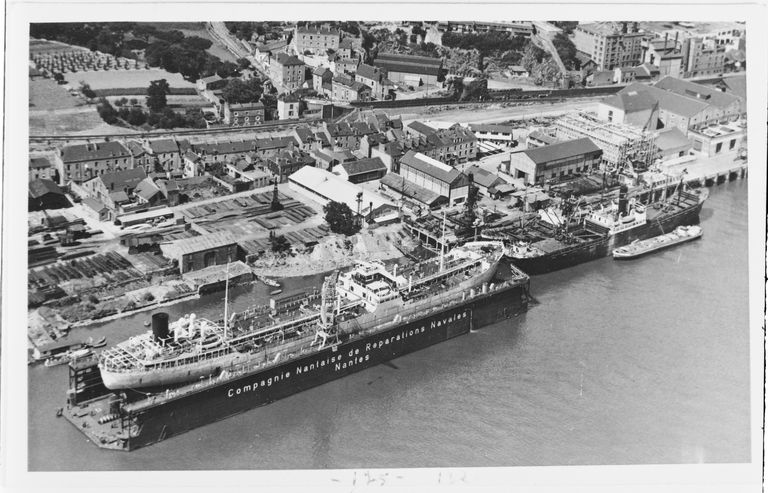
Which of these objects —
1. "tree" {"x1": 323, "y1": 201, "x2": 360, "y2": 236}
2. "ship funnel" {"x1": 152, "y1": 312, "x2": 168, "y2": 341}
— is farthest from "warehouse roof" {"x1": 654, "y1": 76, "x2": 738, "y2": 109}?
"ship funnel" {"x1": 152, "y1": 312, "x2": 168, "y2": 341}

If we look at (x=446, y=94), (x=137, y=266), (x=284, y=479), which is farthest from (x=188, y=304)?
(x=446, y=94)

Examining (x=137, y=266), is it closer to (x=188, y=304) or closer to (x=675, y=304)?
(x=188, y=304)

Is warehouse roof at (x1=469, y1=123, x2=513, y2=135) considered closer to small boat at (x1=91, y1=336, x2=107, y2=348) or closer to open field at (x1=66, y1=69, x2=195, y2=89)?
open field at (x1=66, y1=69, x2=195, y2=89)

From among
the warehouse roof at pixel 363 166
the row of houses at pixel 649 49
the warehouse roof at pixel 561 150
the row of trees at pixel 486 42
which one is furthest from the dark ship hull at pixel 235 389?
the row of houses at pixel 649 49

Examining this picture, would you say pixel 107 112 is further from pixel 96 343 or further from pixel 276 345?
pixel 276 345

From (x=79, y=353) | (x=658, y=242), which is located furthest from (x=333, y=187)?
(x=79, y=353)
